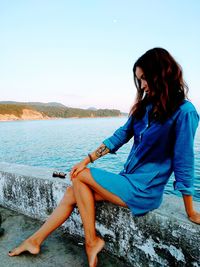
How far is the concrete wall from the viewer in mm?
2062

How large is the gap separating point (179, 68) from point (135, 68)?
36 cm

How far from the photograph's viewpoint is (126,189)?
2.20 m

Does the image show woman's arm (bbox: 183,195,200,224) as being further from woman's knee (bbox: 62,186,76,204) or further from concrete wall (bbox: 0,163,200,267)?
woman's knee (bbox: 62,186,76,204)

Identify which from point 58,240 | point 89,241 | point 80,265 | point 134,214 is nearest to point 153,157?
point 134,214

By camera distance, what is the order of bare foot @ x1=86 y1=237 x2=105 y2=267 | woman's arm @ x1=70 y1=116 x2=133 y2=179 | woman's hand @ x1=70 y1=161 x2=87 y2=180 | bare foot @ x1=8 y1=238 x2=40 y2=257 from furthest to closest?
woman's arm @ x1=70 y1=116 x2=133 y2=179 → bare foot @ x1=8 y1=238 x2=40 y2=257 → woman's hand @ x1=70 y1=161 x2=87 y2=180 → bare foot @ x1=86 y1=237 x2=105 y2=267

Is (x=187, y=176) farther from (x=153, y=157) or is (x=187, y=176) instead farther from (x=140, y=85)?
(x=140, y=85)

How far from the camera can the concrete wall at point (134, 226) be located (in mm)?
2062

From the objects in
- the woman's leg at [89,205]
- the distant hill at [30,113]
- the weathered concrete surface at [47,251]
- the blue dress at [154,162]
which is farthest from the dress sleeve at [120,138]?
the distant hill at [30,113]

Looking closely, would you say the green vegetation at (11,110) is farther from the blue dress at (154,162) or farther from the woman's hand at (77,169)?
the blue dress at (154,162)

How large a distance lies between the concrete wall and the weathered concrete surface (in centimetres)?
11

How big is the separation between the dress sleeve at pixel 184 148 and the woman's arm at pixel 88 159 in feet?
2.71

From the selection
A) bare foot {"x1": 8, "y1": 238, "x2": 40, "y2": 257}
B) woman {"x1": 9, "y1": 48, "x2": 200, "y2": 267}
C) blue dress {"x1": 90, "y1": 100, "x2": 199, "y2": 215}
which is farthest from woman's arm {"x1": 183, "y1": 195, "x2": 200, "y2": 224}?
bare foot {"x1": 8, "y1": 238, "x2": 40, "y2": 257}

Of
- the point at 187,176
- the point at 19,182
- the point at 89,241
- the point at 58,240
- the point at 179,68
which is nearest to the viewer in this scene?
the point at 187,176

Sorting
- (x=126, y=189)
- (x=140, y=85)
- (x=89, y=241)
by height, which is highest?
(x=140, y=85)
